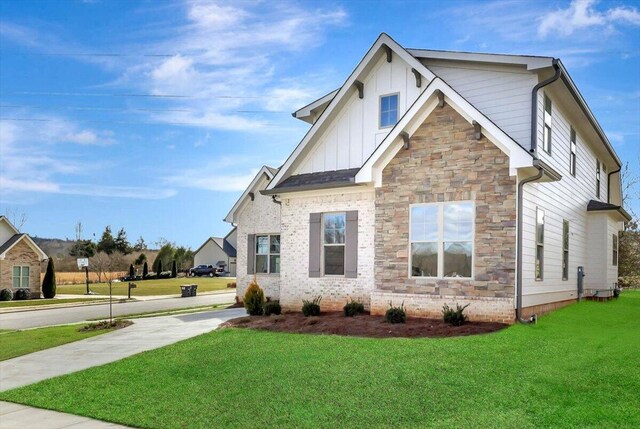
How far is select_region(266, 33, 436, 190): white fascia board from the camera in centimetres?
1556

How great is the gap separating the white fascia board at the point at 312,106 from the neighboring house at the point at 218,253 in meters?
59.6

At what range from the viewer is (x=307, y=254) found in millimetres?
16250

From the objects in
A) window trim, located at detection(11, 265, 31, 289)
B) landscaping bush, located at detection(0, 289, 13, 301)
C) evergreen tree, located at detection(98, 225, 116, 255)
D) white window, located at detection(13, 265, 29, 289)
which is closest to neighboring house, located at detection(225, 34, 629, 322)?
landscaping bush, located at detection(0, 289, 13, 301)

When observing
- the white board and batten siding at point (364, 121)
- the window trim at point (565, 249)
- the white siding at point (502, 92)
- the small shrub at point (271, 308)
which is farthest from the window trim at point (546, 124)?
the small shrub at point (271, 308)

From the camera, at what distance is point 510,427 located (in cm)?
608

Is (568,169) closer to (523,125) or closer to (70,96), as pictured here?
(523,125)

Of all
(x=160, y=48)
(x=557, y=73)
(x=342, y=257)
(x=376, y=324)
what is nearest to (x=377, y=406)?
(x=376, y=324)

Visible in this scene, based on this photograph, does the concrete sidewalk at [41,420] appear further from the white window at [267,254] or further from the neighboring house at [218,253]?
the neighboring house at [218,253]

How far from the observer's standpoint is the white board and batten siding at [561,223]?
1339 centimetres

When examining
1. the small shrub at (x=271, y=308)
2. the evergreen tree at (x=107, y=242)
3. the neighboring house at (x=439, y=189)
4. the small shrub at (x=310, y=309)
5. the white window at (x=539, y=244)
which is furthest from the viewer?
the evergreen tree at (x=107, y=242)

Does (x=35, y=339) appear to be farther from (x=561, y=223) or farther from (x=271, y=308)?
(x=561, y=223)

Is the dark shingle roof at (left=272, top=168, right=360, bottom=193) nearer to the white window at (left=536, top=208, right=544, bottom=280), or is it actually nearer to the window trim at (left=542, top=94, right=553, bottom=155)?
the white window at (left=536, top=208, right=544, bottom=280)

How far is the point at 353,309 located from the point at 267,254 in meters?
8.76

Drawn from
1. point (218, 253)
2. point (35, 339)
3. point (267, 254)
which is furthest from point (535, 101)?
point (218, 253)
